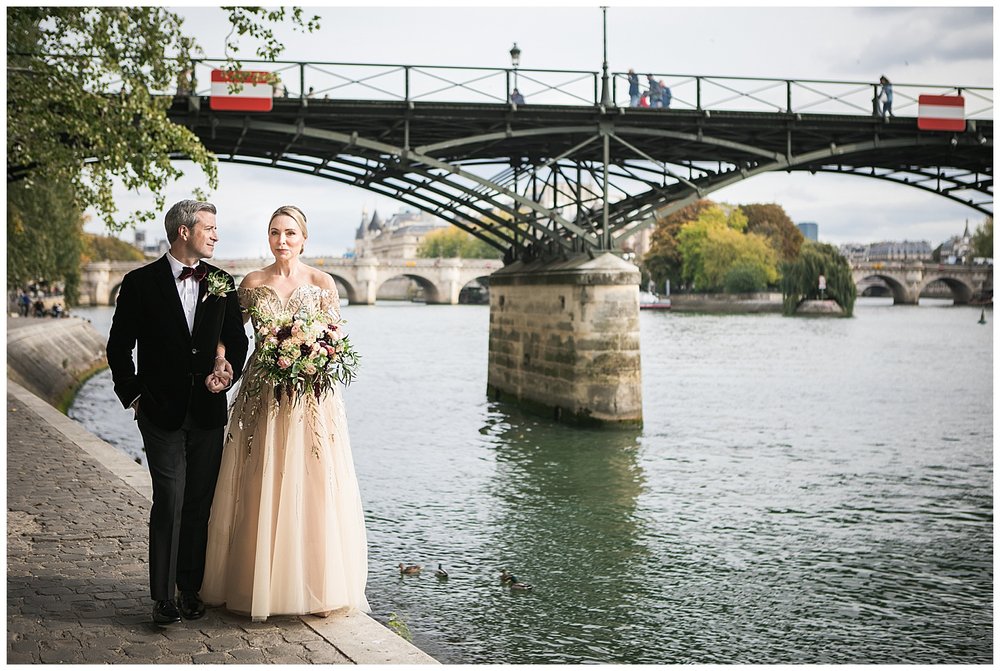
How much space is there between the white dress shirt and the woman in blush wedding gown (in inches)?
12.4

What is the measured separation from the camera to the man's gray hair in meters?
4.61

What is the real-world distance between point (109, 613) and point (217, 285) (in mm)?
1554

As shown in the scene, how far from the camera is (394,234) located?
518 ft

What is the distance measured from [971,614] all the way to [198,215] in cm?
748

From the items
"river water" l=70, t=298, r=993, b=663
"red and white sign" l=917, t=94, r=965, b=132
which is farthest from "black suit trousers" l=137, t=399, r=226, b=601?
"red and white sign" l=917, t=94, r=965, b=132

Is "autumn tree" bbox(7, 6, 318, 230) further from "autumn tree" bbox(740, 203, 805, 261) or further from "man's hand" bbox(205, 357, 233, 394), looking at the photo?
"autumn tree" bbox(740, 203, 805, 261)

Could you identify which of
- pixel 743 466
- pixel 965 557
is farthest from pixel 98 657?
pixel 743 466

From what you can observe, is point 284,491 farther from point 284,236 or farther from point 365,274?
point 365,274

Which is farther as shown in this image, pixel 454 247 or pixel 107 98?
pixel 454 247

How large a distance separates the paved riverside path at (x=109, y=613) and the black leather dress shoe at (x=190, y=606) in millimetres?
51

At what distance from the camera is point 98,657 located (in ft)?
14.1

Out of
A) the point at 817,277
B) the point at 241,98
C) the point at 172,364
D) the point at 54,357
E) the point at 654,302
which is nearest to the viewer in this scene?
the point at 172,364

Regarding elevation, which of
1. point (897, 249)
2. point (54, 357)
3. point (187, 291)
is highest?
point (897, 249)

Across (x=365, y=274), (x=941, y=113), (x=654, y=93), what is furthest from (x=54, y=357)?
(x=365, y=274)
